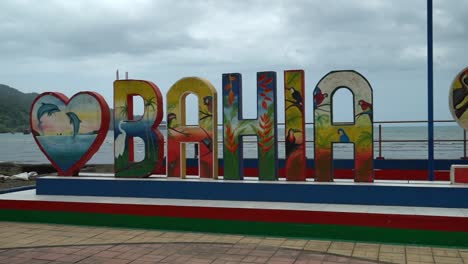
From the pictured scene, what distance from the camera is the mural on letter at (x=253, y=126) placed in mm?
9453

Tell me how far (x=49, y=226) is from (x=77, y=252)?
97.4 inches

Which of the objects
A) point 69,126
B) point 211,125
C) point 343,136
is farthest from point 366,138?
point 69,126

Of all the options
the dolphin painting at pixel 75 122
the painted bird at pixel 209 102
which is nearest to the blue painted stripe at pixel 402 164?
the painted bird at pixel 209 102

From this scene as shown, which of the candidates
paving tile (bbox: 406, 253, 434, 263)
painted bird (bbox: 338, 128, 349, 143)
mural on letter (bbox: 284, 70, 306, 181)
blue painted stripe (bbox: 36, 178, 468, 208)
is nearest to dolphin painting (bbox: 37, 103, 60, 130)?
blue painted stripe (bbox: 36, 178, 468, 208)

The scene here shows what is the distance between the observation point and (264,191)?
9.23m

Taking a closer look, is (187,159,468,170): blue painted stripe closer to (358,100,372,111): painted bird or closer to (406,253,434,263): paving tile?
(358,100,372,111): painted bird

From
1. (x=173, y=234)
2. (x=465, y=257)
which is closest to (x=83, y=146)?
(x=173, y=234)

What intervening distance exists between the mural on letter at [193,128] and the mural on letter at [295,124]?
1.43m

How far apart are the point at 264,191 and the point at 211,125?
1.69 m

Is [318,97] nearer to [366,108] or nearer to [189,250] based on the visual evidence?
[366,108]

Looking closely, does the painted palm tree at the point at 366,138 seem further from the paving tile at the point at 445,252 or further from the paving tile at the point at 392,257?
the paving tile at the point at 392,257

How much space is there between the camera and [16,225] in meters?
9.56

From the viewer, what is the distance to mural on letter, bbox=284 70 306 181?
927 cm

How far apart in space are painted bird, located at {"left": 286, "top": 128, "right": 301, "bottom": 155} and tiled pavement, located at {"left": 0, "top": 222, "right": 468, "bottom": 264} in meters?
1.96
